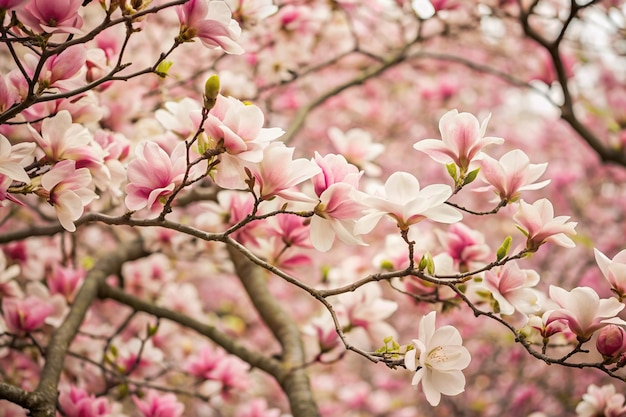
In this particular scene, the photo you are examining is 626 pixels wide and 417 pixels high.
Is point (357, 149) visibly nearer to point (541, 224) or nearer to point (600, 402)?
point (541, 224)

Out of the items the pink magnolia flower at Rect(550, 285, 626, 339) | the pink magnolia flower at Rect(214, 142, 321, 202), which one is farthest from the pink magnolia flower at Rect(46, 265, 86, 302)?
the pink magnolia flower at Rect(550, 285, 626, 339)

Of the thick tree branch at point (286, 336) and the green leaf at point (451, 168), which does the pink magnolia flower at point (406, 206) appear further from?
the thick tree branch at point (286, 336)

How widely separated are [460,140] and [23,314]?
1133 millimetres

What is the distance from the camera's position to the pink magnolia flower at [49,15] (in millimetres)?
872

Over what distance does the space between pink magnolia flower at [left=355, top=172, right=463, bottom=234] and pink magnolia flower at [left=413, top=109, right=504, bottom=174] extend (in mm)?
77

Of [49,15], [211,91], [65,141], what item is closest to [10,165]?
[65,141]

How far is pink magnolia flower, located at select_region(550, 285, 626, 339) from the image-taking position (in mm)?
984

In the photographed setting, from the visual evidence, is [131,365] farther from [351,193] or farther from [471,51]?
[471,51]

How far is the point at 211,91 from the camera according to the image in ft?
2.87

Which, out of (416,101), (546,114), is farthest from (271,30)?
(546,114)

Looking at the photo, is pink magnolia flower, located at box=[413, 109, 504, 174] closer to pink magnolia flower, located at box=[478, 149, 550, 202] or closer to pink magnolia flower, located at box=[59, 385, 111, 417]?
pink magnolia flower, located at box=[478, 149, 550, 202]

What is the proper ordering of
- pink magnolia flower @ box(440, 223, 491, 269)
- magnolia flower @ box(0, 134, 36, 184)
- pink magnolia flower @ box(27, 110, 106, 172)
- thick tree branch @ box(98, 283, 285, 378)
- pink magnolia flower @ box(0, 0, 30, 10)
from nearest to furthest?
pink magnolia flower @ box(0, 0, 30, 10) → magnolia flower @ box(0, 134, 36, 184) → pink magnolia flower @ box(27, 110, 106, 172) → pink magnolia flower @ box(440, 223, 491, 269) → thick tree branch @ box(98, 283, 285, 378)

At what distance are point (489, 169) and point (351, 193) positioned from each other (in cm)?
26

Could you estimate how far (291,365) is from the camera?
150cm
